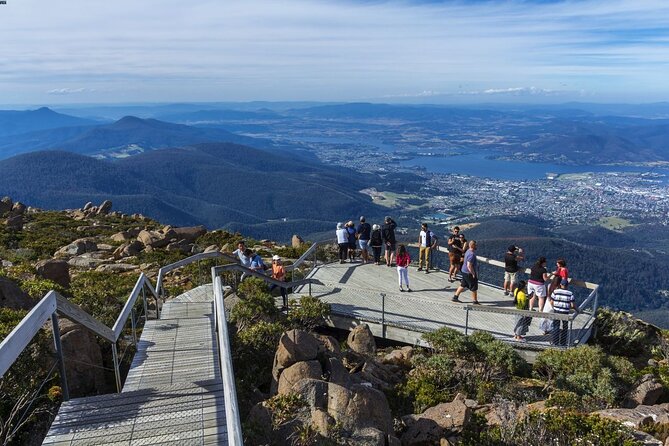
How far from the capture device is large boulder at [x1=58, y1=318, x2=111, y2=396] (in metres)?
6.77

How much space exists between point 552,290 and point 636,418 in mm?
5438

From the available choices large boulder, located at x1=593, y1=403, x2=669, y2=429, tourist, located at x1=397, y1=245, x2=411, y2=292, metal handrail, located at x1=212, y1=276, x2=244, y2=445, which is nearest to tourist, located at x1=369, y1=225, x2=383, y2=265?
tourist, located at x1=397, y1=245, x2=411, y2=292

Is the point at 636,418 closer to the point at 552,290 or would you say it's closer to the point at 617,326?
the point at 552,290

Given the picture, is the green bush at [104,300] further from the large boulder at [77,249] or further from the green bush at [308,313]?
the large boulder at [77,249]

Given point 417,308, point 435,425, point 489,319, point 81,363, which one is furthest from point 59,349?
point 489,319

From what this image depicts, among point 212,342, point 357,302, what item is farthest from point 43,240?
point 212,342

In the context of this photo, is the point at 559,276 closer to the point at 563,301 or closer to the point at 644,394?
the point at 563,301

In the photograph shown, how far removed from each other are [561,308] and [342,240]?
25.3 ft

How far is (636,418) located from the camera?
7.03 m

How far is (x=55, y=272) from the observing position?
14570mm

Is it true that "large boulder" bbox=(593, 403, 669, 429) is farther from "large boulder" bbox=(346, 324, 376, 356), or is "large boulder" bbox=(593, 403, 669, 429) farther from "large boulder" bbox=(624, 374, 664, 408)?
"large boulder" bbox=(346, 324, 376, 356)

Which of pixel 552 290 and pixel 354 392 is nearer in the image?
pixel 354 392

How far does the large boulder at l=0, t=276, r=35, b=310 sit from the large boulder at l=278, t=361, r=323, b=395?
249 inches

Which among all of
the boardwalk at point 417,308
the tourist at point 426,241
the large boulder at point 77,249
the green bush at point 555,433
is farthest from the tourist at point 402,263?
the large boulder at point 77,249
